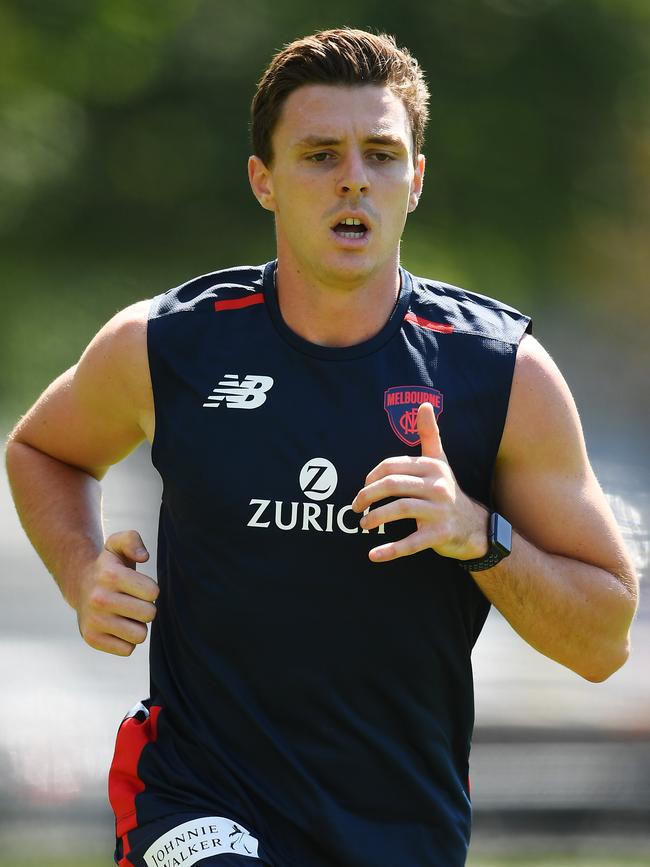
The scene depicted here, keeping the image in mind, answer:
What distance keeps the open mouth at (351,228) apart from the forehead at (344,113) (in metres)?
0.20

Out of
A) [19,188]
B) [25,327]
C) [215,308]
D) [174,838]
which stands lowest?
[174,838]

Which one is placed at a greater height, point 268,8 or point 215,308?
point 268,8

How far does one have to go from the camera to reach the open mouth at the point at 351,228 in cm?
328

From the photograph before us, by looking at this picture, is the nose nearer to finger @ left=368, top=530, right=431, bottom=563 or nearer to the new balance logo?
the new balance logo

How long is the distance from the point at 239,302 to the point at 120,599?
786 mm

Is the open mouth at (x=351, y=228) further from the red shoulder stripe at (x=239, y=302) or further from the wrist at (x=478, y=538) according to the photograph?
the wrist at (x=478, y=538)

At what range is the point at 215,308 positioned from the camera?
3455 millimetres

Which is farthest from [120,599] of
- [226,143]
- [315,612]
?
[226,143]

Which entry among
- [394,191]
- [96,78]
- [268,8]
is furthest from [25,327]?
[394,191]

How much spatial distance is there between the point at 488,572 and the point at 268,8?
3881mm

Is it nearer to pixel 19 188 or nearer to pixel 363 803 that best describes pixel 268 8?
pixel 19 188

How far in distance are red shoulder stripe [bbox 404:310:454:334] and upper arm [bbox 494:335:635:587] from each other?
0.20 meters

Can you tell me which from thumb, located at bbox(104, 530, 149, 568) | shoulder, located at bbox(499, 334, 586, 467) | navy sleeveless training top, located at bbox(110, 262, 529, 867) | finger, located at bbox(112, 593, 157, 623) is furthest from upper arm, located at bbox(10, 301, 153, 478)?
shoulder, located at bbox(499, 334, 586, 467)

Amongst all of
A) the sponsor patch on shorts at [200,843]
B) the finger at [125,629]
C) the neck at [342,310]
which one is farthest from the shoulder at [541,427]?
the sponsor patch on shorts at [200,843]
